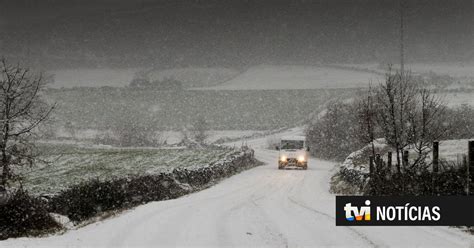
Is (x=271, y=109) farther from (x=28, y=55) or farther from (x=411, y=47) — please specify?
(x=28, y=55)

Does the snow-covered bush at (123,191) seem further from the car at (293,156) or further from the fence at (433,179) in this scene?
the car at (293,156)

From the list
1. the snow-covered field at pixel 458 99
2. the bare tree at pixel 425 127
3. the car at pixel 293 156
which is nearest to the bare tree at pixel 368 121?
the bare tree at pixel 425 127

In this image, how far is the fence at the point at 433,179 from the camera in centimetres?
1455

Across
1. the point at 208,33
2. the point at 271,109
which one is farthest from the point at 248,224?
the point at 208,33

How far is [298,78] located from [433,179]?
115955 mm

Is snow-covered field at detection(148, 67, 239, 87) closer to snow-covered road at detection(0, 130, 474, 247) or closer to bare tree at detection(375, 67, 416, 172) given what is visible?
bare tree at detection(375, 67, 416, 172)

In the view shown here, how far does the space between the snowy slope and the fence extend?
9419 cm

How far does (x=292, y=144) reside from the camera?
143 feet

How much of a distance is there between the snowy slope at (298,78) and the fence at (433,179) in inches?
3708

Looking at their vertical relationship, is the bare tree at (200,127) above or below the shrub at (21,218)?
above

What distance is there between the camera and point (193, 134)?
9875 cm

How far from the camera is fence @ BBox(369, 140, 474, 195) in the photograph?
47.7ft

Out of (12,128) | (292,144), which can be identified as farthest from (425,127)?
(292,144)

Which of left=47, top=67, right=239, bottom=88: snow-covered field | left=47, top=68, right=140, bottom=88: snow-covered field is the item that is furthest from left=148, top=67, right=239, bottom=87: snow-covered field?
left=47, top=68, right=140, bottom=88: snow-covered field
